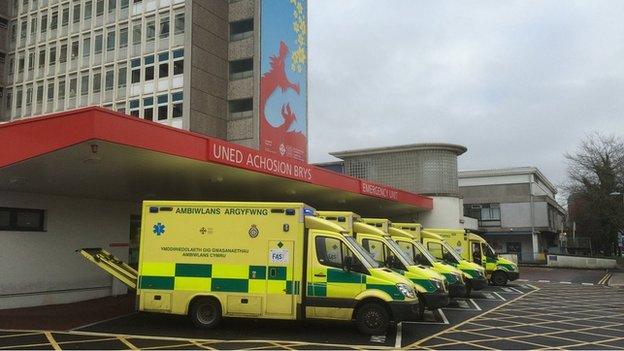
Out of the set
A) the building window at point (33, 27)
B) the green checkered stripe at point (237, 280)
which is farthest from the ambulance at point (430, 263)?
the building window at point (33, 27)

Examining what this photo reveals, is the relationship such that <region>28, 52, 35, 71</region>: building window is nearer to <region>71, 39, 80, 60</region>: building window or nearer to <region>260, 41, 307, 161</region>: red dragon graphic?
<region>71, 39, 80, 60</region>: building window

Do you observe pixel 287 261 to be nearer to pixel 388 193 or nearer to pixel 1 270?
pixel 1 270

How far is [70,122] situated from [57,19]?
46.0m

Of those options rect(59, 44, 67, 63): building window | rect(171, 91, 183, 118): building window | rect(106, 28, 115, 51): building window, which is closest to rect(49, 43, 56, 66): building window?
rect(59, 44, 67, 63): building window

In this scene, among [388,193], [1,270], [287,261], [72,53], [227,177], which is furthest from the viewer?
[72,53]

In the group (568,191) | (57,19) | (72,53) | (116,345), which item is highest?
(57,19)

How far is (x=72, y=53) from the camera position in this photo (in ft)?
161

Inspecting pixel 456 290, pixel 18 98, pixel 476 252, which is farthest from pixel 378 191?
pixel 18 98

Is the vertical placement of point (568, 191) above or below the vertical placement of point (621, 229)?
above

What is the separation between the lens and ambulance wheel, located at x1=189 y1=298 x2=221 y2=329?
1166 cm

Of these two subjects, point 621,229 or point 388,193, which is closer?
point 388,193

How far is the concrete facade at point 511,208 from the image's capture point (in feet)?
184

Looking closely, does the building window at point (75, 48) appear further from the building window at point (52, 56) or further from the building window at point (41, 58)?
the building window at point (41, 58)

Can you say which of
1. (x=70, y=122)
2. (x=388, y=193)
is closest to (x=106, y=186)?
(x=70, y=122)
